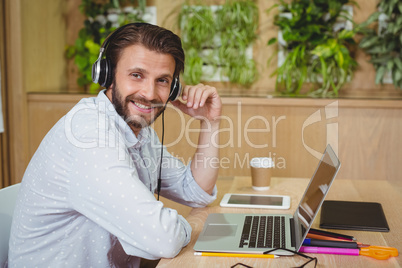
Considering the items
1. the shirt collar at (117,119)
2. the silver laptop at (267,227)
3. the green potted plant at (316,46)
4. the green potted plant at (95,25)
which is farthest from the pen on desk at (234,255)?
the green potted plant at (95,25)

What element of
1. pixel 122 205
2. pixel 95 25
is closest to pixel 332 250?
pixel 122 205

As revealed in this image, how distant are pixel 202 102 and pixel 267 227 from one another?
453mm

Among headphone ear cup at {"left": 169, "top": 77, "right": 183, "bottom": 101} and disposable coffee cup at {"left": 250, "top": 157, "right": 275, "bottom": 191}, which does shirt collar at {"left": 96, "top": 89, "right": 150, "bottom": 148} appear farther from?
disposable coffee cup at {"left": 250, "top": 157, "right": 275, "bottom": 191}

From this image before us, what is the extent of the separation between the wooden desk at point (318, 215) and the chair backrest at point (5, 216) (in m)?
0.51

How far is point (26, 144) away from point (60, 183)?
1705mm

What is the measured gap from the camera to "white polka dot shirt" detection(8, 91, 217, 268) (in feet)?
3.40

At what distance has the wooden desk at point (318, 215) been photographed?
39.9 inches

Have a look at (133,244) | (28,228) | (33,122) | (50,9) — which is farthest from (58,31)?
(133,244)

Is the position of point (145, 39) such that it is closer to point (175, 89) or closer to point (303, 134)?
point (175, 89)

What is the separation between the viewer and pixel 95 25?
2.91 m

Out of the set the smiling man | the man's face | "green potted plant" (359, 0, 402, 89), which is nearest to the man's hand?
the smiling man

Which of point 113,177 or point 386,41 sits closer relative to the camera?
point 113,177

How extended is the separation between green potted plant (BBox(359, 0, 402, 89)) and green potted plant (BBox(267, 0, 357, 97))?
A: 0.10 metres

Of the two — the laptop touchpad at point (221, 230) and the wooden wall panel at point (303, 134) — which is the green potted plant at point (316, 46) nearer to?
the wooden wall panel at point (303, 134)
